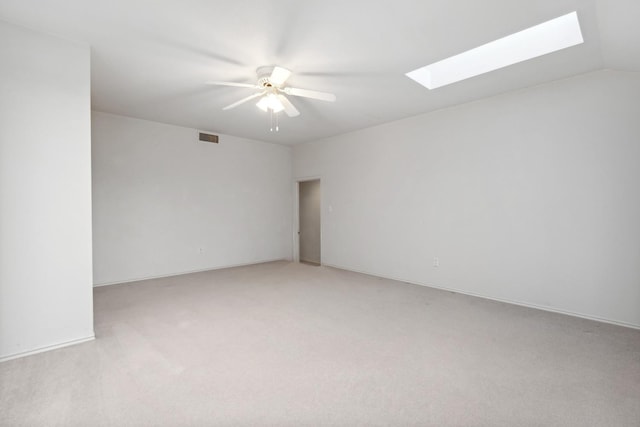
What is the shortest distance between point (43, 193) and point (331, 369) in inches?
107

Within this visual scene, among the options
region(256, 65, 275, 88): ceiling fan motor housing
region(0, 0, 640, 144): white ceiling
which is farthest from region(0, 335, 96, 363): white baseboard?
region(256, 65, 275, 88): ceiling fan motor housing

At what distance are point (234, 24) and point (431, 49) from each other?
169 centimetres

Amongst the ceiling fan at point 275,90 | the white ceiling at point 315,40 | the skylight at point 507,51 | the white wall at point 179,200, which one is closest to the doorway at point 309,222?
the white wall at point 179,200

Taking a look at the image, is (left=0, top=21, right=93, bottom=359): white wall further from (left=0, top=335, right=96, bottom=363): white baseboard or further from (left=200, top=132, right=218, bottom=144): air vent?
(left=200, top=132, right=218, bottom=144): air vent

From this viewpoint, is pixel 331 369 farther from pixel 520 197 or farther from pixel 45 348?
pixel 520 197

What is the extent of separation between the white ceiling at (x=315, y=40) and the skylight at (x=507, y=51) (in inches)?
4.4

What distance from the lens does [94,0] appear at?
80.7 inches

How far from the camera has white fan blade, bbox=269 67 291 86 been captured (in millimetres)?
2699

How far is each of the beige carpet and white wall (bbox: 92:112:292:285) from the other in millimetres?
1645

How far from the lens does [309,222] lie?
24.8 feet

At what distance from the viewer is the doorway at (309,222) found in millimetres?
7363

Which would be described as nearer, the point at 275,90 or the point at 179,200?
the point at 275,90

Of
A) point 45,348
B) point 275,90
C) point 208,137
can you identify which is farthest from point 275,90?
point 45,348

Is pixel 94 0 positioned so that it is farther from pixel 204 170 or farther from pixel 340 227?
pixel 340 227
